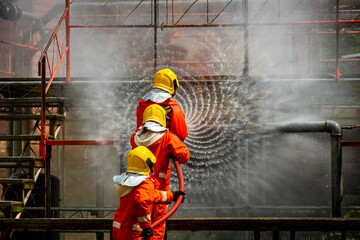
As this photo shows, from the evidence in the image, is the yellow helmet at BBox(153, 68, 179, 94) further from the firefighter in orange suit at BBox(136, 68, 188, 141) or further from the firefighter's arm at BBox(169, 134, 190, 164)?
the firefighter's arm at BBox(169, 134, 190, 164)

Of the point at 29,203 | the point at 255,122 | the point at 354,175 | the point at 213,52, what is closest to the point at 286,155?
the point at 255,122

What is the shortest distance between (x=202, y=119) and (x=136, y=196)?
610cm

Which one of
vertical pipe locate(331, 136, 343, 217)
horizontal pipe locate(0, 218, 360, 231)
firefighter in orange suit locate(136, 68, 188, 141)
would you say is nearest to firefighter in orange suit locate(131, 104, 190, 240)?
firefighter in orange suit locate(136, 68, 188, 141)

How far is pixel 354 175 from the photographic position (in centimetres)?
1291

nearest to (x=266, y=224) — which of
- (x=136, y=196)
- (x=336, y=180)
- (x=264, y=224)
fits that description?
(x=264, y=224)

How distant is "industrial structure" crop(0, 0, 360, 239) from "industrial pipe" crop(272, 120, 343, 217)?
0.9 inches

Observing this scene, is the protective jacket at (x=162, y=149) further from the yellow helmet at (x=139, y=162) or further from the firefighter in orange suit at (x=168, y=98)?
the yellow helmet at (x=139, y=162)

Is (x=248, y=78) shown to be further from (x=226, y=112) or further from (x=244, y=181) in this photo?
(x=244, y=181)

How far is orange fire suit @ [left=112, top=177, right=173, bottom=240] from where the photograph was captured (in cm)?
380

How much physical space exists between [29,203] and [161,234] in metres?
7.04

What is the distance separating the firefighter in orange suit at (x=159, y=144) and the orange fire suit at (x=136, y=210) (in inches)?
21.7

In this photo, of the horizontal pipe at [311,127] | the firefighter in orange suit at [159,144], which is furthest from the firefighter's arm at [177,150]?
the horizontal pipe at [311,127]

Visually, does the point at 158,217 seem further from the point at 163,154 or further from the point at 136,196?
the point at 136,196

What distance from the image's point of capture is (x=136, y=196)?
12.5ft
